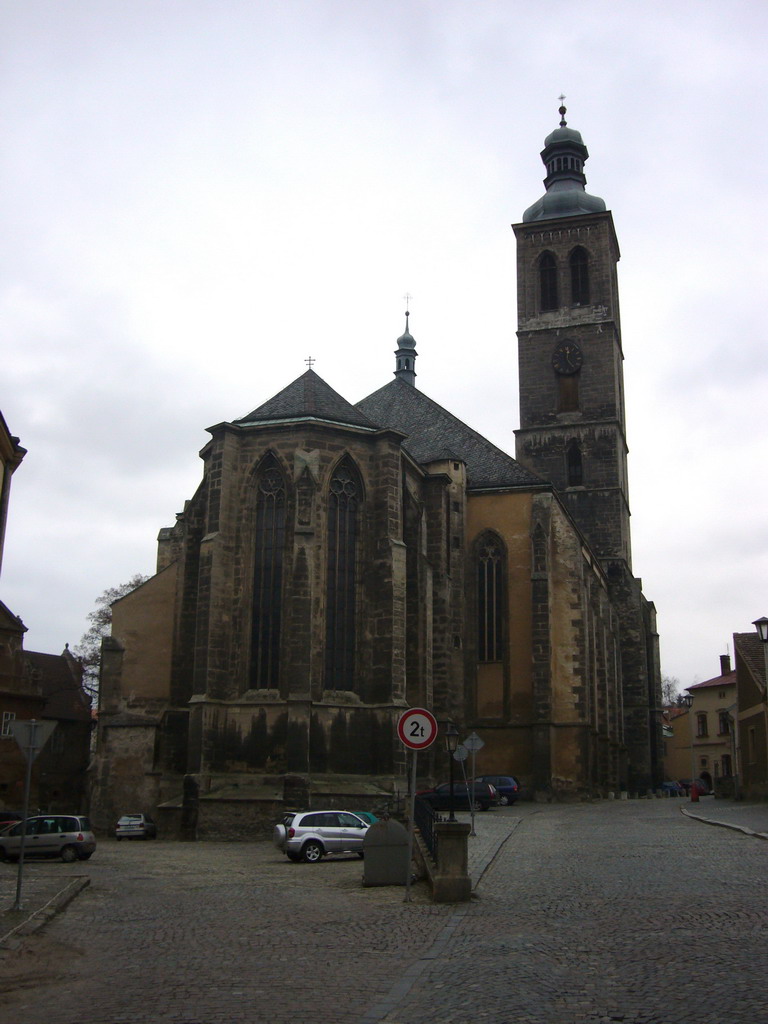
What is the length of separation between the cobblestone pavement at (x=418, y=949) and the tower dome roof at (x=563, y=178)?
43848 mm

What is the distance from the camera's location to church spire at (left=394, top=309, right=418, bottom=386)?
195 ft

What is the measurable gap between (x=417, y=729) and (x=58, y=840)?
12304mm

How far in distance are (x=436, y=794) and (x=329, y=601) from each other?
6.25m

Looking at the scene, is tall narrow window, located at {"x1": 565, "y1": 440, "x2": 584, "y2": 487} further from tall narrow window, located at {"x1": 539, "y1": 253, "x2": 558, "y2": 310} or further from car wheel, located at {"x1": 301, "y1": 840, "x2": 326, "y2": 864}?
car wheel, located at {"x1": 301, "y1": 840, "x2": 326, "y2": 864}

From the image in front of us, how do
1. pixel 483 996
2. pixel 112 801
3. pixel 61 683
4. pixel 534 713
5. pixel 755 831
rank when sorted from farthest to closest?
1. pixel 61 683
2. pixel 534 713
3. pixel 112 801
4. pixel 755 831
5. pixel 483 996

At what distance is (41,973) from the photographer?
9.66 metres

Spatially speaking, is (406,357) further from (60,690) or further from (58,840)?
(58,840)

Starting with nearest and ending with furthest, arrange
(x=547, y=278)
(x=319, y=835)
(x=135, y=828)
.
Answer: (x=319, y=835), (x=135, y=828), (x=547, y=278)

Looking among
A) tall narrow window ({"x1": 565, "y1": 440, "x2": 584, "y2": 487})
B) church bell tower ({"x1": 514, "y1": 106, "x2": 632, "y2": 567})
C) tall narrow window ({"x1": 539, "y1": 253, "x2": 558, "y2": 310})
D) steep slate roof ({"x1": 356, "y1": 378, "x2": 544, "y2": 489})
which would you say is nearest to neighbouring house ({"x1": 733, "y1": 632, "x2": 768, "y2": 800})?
steep slate roof ({"x1": 356, "y1": 378, "x2": 544, "y2": 489})

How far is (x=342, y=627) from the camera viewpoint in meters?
31.3

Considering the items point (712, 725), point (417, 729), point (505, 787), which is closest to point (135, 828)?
point (505, 787)

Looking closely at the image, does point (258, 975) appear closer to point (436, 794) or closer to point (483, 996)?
point (483, 996)

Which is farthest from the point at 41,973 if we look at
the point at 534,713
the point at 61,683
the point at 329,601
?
the point at 61,683

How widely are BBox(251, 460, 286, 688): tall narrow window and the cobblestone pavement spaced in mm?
12225
